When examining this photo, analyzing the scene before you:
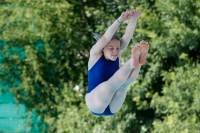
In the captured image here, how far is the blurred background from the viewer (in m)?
7.99

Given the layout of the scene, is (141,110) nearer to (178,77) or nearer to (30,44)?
(178,77)

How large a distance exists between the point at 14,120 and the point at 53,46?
4.25 feet

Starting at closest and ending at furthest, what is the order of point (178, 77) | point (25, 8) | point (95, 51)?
point (95, 51)
point (178, 77)
point (25, 8)

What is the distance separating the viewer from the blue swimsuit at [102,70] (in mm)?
5230

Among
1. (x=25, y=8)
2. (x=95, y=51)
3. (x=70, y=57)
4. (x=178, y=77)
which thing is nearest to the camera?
(x=95, y=51)

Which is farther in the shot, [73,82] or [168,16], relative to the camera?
[73,82]

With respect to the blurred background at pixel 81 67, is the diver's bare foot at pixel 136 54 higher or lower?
higher

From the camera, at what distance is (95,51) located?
5145 mm

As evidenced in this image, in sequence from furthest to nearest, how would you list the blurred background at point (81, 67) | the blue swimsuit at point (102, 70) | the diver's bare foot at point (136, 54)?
the blurred background at point (81, 67)
the blue swimsuit at point (102, 70)
the diver's bare foot at point (136, 54)

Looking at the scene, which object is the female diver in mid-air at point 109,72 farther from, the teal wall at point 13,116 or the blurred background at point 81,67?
the teal wall at point 13,116

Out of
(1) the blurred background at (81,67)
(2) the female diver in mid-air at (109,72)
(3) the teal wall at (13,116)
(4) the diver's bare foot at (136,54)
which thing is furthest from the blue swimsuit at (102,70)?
(3) the teal wall at (13,116)

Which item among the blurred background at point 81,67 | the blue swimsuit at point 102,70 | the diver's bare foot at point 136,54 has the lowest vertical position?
the blurred background at point 81,67

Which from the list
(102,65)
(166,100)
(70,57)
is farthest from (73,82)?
(102,65)

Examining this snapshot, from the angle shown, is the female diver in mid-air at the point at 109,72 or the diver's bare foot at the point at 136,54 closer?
the diver's bare foot at the point at 136,54
